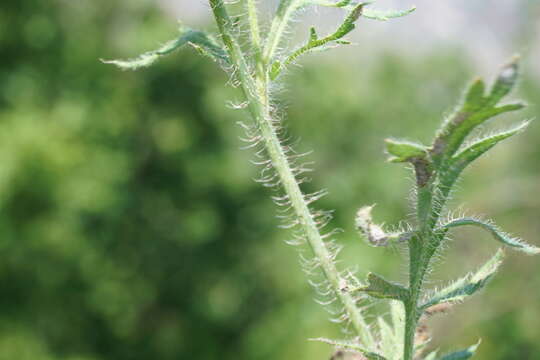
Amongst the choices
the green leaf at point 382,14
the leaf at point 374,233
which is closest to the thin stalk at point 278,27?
the green leaf at point 382,14

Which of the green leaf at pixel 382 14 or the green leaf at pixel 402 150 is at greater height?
the green leaf at pixel 382 14

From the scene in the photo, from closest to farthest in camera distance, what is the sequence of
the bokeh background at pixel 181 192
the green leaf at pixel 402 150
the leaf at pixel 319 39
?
the green leaf at pixel 402 150 < the leaf at pixel 319 39 < the bokeh background at pixel 181 192

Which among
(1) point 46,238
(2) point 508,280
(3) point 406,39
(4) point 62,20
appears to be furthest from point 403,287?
(3) point 406,39

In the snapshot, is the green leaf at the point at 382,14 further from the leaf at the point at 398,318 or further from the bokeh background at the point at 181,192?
the bokeh background at the point at 181,192

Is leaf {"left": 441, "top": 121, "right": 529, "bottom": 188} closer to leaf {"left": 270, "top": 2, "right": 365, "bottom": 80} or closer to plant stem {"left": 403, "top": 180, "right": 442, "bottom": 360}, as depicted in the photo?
plant stem {"left": 403, "top": 180, "right": 442, "bottom": 360}

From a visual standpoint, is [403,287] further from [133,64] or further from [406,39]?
[406,39]

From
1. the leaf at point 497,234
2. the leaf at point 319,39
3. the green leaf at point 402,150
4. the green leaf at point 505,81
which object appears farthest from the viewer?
the leaf at point 319,39

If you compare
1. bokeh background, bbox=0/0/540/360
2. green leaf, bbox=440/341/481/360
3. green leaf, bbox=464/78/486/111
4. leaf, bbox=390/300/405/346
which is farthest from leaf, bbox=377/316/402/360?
bokeh background, bbox=0/0/540/360
